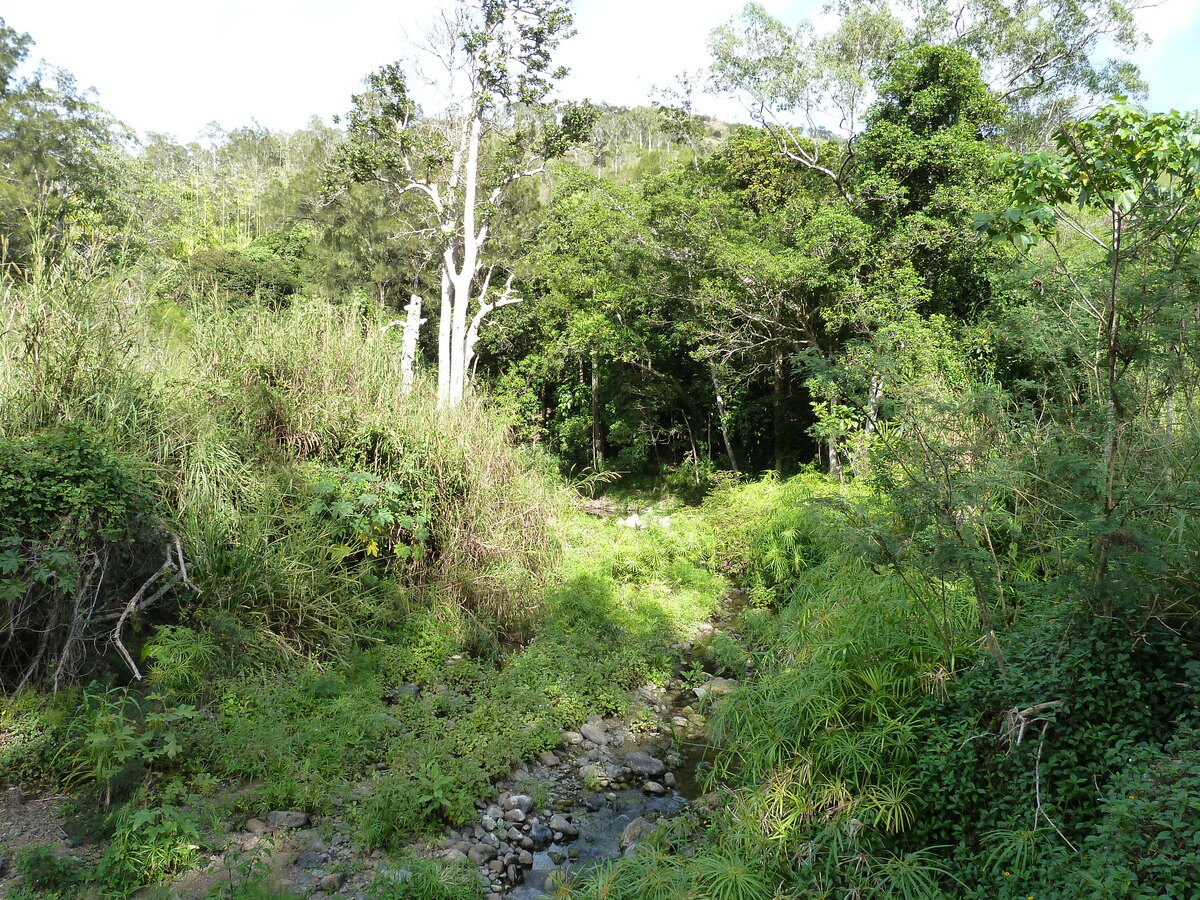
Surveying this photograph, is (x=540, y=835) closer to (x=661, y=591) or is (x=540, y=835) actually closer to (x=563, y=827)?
(x=563, y=827)

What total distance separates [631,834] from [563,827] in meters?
0.45

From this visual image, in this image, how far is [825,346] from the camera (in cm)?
1108

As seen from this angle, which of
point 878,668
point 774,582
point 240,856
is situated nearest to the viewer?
point 240,856

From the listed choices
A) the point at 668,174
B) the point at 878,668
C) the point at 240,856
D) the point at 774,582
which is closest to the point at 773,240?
the point at 668,174

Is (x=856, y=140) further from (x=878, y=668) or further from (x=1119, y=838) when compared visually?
(x=1119, y=838)

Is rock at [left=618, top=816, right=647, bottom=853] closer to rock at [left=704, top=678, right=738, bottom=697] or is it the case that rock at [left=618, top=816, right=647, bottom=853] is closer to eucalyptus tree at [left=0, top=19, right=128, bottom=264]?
rock at [left=704, top=678, right=738, bottom=697]

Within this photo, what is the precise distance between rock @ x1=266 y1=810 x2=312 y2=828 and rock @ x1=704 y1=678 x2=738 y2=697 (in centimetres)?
325

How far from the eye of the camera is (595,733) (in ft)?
17.8

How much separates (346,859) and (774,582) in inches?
229

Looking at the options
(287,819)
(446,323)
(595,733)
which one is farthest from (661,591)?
(446,323)

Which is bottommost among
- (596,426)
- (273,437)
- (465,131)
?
(596,426)

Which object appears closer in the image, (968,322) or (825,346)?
(968,322)

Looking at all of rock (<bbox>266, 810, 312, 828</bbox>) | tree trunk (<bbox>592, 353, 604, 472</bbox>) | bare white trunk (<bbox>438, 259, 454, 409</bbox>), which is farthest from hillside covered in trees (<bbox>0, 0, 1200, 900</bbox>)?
tree trunk (<bbox>592, 353, 604, 472</bbox>)

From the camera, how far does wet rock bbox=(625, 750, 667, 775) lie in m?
4.98
